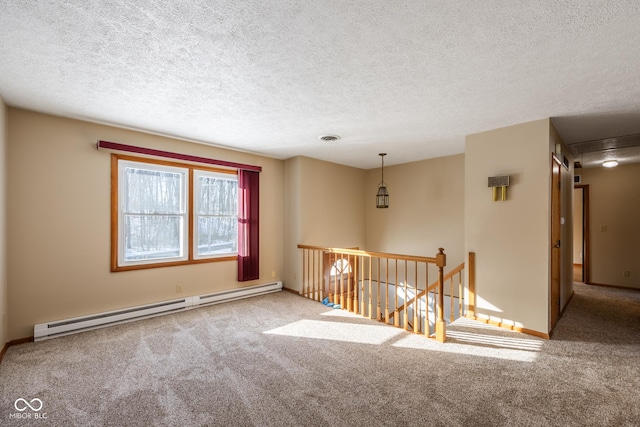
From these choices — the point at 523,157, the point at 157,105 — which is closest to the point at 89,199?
the point at 157,105

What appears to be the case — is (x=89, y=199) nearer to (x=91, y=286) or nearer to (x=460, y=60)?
(x=91, y=286)

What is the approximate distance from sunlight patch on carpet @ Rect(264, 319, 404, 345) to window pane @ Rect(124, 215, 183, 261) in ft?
6.40

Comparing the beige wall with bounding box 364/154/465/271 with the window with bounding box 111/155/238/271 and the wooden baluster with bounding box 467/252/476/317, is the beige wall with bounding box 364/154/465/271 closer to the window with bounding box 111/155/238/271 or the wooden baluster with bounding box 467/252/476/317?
the wooden baluster with bounding box 467/252/476/317

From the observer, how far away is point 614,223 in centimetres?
584

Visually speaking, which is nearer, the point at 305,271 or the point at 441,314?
the point at 441,314

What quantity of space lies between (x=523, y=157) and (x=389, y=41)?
100.0 inches

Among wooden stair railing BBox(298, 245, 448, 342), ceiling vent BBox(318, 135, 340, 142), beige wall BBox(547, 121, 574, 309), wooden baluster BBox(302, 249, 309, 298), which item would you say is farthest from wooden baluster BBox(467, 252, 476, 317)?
wooden baluster BBox(302, 249, 309, 298)

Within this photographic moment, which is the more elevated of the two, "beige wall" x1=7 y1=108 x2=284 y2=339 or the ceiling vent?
the ceiling vent

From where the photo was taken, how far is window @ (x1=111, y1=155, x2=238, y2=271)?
3742 millimetres

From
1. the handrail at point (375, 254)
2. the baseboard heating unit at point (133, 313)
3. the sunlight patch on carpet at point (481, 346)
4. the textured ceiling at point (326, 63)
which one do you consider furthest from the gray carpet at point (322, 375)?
the textured ceiling at point (326, 63)

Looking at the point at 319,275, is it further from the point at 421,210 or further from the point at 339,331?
the point at 421,210

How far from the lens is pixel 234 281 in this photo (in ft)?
15.8

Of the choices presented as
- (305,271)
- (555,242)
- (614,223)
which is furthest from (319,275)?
(614,223)

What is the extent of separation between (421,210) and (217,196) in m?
3.82
